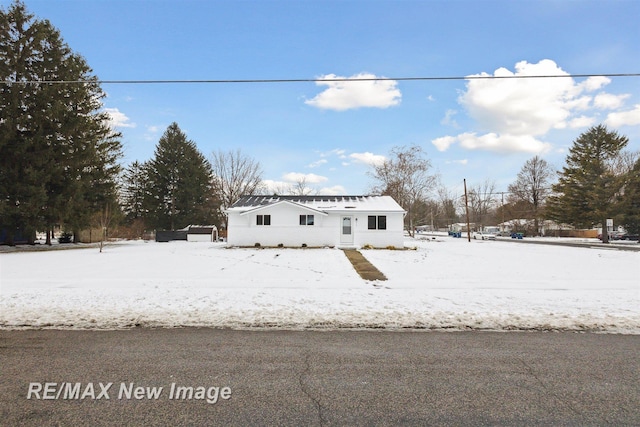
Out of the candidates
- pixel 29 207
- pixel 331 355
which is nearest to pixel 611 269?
pixel 331 355

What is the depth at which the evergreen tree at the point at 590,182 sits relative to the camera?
3706 cm

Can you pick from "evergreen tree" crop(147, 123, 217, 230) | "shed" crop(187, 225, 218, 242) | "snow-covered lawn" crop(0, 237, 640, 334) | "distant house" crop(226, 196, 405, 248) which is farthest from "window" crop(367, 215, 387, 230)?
"evergreen tree" crop(147, 123, 217, 230)

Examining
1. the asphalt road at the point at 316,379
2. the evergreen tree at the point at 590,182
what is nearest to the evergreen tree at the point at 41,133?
the asphalt road at the point at 316,379

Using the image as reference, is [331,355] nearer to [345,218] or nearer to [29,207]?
[345,218]

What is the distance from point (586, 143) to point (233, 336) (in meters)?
49.1

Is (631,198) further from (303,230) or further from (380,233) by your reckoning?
(303,230)

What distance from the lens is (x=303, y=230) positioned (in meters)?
27.2

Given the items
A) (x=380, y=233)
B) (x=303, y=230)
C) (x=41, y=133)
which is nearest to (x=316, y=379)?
(x=303, y=230)

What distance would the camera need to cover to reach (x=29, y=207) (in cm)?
2372

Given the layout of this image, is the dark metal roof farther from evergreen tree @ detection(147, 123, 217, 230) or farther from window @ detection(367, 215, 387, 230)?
evergreen tree @ detection(147, 123, 217, 230)

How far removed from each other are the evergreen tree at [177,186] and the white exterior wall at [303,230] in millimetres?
23543

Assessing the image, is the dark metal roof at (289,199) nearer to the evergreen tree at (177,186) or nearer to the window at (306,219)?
the window at (306,219)

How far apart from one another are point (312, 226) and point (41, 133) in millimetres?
20363

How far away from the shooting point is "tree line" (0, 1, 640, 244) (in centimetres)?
2416
